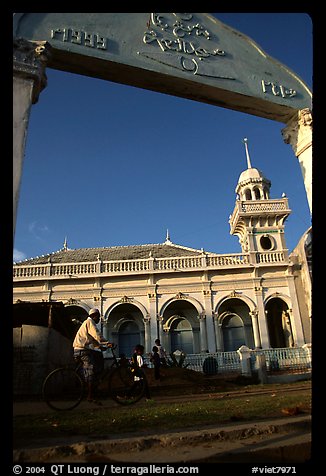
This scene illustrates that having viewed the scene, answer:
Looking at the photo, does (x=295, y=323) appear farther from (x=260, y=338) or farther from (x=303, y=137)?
(x=303, y=137)

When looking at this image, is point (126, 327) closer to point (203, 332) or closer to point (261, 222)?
point (203, 332)

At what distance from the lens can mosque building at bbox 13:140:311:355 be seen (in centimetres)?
2194

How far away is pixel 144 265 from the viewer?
74.9 feet

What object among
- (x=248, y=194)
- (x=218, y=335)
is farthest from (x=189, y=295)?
(x=248, y=194)

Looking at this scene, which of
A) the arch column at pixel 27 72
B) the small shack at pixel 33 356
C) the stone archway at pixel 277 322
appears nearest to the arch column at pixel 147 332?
the stone archway at pixel 277 322

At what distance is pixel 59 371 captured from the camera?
5656 mm

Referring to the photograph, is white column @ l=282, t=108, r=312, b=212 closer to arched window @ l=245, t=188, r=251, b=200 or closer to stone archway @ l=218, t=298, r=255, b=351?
stone archway @ l=218, t=298, r=255, b=351

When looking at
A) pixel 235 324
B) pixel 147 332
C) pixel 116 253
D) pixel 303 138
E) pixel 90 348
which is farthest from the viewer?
pixel 116 253

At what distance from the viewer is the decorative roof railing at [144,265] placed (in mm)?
22297

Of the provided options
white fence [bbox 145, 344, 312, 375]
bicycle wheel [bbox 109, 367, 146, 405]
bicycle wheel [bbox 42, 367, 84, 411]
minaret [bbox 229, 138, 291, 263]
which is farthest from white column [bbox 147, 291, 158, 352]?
bicycle wheel [bbox 42, 367, 84, 411]

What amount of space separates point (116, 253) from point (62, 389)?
21.6m
